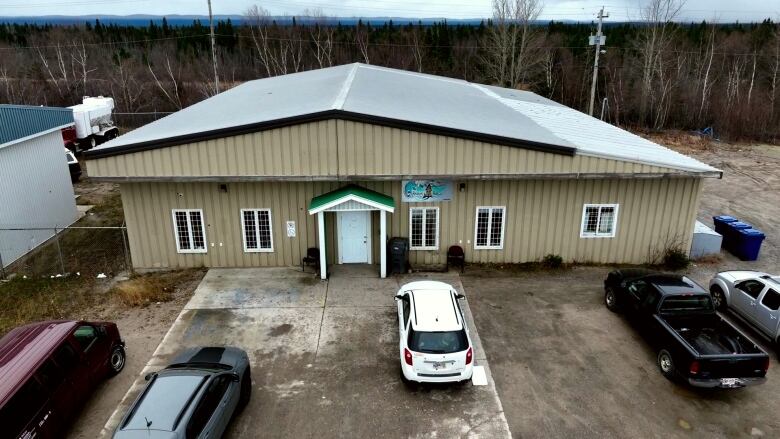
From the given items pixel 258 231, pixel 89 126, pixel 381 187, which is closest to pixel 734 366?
pixel 381 187

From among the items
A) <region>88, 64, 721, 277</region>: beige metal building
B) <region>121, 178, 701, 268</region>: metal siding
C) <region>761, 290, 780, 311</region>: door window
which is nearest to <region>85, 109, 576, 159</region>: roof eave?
<region>88, 64, 721, 277</region>: beige metal building

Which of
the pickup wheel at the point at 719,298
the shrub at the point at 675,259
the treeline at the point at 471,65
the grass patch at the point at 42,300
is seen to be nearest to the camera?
the grass patch at the point at 42,300

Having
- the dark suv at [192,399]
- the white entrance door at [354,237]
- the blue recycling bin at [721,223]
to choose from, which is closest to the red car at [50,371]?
the dark suv at [192,399]

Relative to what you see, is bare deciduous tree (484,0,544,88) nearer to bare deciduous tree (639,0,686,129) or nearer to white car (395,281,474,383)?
bare deciduous tree (639,0,686,129)

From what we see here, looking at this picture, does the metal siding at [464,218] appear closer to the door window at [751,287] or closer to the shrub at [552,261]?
the shrub at [552,261]

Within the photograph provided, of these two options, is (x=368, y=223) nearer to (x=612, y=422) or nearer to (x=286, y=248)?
(x=286, y=248)

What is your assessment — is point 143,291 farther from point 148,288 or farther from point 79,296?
point 79,296
